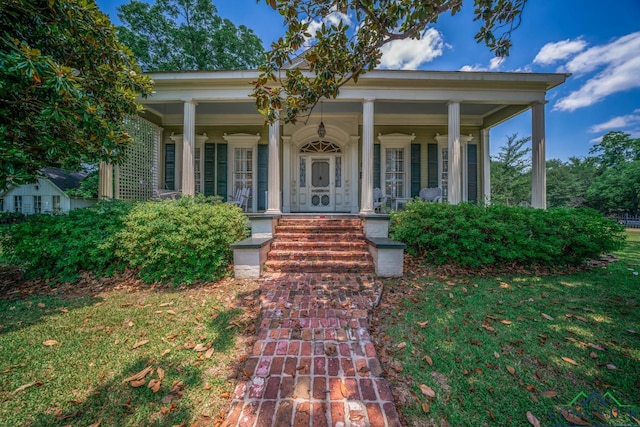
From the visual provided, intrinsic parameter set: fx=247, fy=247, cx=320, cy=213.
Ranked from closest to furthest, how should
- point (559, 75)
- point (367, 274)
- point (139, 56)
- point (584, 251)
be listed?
point (367, 274)
point (584, 251)
point (559, 75)
point (139, 56)

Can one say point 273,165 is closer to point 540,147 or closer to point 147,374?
point 147,374

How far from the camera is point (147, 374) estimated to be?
6.72 ft

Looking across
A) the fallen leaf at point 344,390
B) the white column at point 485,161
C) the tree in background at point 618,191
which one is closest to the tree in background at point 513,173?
the tree in background at point 618,191

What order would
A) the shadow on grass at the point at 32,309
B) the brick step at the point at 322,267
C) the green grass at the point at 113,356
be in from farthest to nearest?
1. the brick step at the point at 322,267
2. the shadow on grass at the point at 32,309
3. the green grass at the point at 113,356

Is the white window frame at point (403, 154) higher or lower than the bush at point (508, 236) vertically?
higher

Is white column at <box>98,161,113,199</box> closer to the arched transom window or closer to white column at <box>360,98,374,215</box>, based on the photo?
the arched transom window

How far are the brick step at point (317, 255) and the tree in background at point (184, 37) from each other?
41.4 feet

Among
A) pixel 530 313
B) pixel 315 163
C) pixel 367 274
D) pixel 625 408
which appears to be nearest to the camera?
pixel 625 408

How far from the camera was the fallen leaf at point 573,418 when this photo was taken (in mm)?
1640

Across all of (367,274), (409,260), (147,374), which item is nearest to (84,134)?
(147,374)

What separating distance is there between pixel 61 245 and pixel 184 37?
1423cm

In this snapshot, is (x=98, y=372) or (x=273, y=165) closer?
(x=98, y=372)

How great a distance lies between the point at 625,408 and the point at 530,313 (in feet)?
4.42

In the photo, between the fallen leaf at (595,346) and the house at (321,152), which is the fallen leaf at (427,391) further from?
the house at (321,152)
